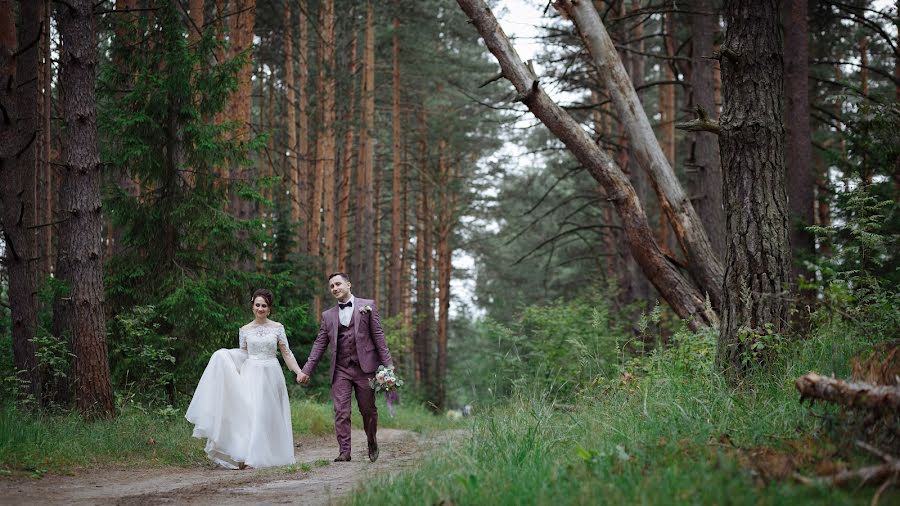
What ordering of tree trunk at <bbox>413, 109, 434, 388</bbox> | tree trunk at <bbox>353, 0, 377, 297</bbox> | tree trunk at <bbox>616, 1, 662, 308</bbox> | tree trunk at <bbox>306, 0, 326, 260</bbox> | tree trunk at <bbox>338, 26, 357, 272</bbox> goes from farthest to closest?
tree trunk at <bbox>413, 109, 434, 388</bbox> < tree trunk at <bbox>338, 26, 357, 272</bbox> < tree trunk at <bbox>353, 0, 377, 297</bbox> < tree trunk at <bbox>306, 0, 326, 260</bbox> < tree trunk at <bbox>616, 1, 662, 308</bbox>

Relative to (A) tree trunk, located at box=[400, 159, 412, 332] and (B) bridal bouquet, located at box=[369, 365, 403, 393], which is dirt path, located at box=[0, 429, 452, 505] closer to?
(B) bridal bouquet, located at box=[369, 365, 403, 393]

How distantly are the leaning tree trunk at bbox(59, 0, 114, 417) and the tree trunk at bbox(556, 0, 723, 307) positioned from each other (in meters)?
6.61

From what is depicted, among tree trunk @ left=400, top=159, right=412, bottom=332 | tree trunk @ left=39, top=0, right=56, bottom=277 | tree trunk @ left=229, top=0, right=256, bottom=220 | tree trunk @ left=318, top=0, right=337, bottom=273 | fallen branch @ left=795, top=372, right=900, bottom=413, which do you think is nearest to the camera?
fallen branch @ left=795, top=372, right=900, bottom=413

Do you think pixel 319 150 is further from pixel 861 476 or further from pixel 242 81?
pixel 861 476

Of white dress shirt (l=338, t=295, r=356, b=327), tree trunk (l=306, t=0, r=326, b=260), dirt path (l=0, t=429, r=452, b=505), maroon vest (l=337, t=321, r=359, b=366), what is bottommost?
dirt path (l=0, t=429, r=452, b=505)

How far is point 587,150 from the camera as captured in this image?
11.1 meters

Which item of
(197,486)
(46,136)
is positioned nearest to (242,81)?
(46,136)

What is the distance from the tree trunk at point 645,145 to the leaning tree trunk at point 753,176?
3669mm

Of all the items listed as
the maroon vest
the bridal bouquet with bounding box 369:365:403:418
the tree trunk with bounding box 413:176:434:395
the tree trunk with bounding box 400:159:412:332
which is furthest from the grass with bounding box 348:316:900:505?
the tree trunk with bounding box 413:176:434:395

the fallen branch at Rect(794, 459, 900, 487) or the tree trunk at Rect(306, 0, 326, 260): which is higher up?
the tree trunk at Rect(306, 0, 326, 260)

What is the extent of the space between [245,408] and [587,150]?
593 centimetres

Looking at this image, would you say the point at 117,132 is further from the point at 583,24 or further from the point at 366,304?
the point at 583,24

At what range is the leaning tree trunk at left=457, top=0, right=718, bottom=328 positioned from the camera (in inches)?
431

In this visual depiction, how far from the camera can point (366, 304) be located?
29.6 ft
